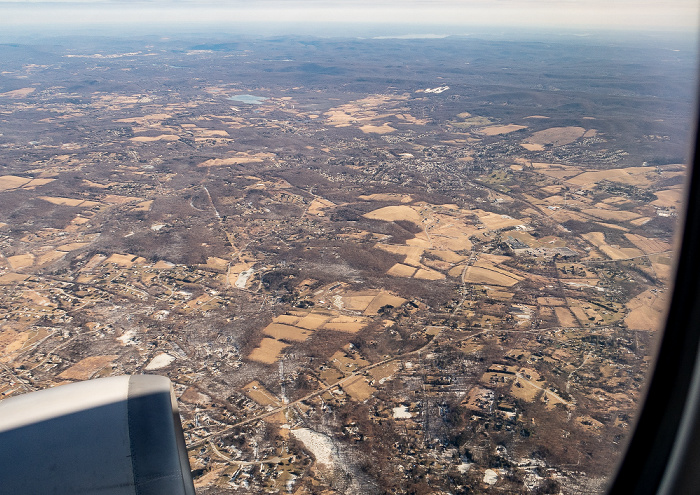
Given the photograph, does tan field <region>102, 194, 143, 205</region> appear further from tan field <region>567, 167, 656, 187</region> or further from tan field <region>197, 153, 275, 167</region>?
tan field <region>567, 167, 656, 187</region>

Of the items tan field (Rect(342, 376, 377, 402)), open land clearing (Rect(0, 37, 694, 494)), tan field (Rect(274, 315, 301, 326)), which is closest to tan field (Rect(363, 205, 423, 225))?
open land clearing (Rect(0, 37, 694, 494))

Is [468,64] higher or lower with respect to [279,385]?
higher

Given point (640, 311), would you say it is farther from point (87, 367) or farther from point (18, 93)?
point (18, 93)

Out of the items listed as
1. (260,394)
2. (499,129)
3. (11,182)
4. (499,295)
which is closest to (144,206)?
(11,182)

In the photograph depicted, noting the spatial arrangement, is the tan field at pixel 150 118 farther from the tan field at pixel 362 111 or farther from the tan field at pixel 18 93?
the tan field at pixel 18 93

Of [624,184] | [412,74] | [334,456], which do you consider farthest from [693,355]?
[412,74]

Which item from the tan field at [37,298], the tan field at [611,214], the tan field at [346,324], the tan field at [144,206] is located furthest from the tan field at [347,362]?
the tan field at [144,206]

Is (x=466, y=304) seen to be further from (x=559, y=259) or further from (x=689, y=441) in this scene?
(x=689, y=441)

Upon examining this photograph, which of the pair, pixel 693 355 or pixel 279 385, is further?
pixel 279 385
